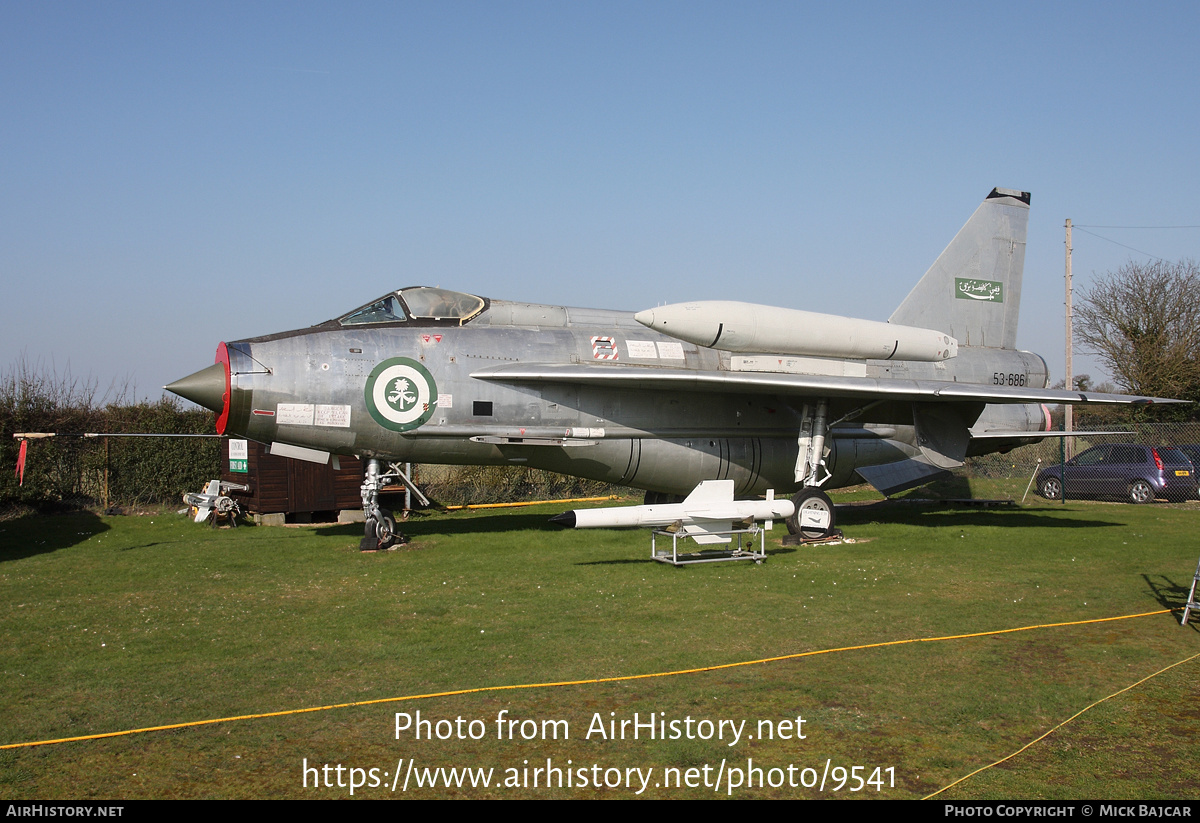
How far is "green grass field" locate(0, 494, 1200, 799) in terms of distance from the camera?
4859mm

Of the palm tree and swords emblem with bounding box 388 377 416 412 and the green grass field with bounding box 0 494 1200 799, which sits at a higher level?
the palm tree and swords emblem with bounding box 388 377 416 412

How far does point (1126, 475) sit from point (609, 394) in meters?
16.5

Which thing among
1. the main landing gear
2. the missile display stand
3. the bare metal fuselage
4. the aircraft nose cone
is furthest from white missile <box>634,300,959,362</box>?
the aircraft nose cone

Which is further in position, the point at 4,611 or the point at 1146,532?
the point at 1146,532

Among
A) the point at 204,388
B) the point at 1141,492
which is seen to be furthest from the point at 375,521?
the point at 1141,492

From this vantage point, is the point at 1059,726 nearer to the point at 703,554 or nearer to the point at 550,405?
the point at 703,554

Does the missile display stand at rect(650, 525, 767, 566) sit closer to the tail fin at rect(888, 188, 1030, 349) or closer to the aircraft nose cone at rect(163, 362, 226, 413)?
the aircraft nose cone at rect(163, 362, 226, 413)

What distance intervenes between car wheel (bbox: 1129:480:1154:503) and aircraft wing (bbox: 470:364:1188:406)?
9.80 meters

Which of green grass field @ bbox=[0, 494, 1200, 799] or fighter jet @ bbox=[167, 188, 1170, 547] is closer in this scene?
green grass field @ bbox=[0, 494, 1200, 799]

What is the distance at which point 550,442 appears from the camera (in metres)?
13.0

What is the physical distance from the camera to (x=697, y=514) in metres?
11.5

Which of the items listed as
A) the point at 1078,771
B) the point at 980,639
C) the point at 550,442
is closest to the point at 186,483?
the point at 550,442

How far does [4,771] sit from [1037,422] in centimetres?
1802

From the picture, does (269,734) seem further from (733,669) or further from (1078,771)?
(1078,771)
